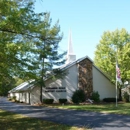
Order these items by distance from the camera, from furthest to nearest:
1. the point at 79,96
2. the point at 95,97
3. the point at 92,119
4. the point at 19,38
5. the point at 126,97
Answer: the point at 126,97, the point at 95,97, the point at 79,96, the point at 92,119, the point at 19,38

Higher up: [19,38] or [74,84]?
[19,38]

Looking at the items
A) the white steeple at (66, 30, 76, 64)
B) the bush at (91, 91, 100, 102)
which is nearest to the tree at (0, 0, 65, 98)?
the bush at (91, 91, 100, 102)

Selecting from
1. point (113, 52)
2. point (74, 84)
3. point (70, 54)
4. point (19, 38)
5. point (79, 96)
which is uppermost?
point (70, 54)

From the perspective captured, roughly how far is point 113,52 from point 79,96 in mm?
10939

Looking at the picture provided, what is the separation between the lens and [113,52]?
41469 millimetres

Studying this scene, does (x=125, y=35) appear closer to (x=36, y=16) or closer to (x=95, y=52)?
(x=95, y=52)

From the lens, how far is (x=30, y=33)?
41.3 ft

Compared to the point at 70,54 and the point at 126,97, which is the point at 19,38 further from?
the point at 70,54

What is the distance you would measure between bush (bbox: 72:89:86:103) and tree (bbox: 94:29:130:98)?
6.72 metres

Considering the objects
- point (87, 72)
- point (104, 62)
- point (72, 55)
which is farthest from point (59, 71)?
point (72, 55)

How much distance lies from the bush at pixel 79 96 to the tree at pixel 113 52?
265 inches

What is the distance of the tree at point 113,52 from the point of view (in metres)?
39.9

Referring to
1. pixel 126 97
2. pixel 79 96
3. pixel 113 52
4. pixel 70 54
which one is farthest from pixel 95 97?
pixel 70 54

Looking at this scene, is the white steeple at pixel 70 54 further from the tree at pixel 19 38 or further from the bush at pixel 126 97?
the tree at pixel 19 38
